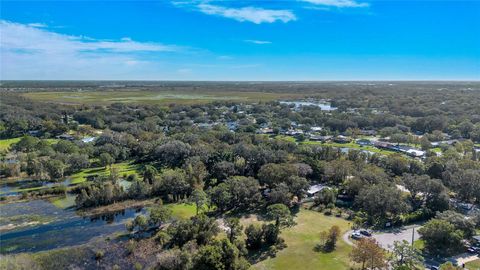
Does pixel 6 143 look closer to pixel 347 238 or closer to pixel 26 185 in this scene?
pixel 26 185

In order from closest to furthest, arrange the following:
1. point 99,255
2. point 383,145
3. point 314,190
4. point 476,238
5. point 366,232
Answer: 1. point 99,255
2. point 476,238
3. point 366,232
4. point 314,190
5. point 383,145

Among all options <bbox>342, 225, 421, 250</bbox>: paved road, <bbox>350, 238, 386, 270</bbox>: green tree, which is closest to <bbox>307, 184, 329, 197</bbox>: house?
<bbox>342, 225, 421, 250</bbox>: paved road

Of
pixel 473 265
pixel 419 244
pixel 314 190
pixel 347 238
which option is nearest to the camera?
pixel 473 265

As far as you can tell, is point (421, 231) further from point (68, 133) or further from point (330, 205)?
point (68, 133)

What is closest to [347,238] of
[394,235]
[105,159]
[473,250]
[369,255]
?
[394,235]

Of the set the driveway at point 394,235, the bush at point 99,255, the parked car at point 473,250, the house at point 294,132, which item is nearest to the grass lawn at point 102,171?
the bush at point 99,255

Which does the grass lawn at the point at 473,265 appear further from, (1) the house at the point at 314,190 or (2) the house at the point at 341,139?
(2) the house at the point at 341,139
